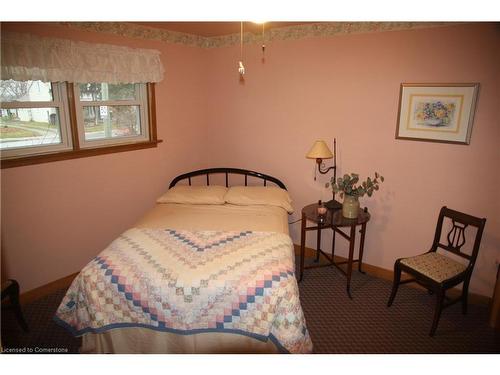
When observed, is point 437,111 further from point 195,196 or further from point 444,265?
point 195,196

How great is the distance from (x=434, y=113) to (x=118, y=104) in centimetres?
303

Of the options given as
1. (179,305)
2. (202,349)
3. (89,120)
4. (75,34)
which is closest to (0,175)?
(89,120)

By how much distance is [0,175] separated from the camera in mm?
2564

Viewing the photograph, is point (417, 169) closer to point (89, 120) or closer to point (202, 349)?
point (202, 349)

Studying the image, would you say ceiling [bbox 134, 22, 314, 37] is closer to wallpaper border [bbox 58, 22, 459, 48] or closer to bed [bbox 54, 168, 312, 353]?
wallpaper border [bbox 58, 22, 459, 48]

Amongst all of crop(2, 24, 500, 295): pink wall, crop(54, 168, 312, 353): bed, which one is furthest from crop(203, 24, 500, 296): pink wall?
crop(54, 168, 312, 353): bed

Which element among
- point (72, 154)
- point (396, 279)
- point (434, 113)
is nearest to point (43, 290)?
point (72, 154)

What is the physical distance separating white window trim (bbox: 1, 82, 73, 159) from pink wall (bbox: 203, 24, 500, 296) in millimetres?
1738

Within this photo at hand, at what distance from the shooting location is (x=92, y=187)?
10.5ft

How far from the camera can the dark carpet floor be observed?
94.1 inches

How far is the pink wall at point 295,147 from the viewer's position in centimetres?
267
